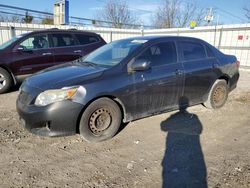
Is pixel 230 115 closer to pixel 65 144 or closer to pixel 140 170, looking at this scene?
pixel 140 170

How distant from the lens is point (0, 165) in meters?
3.00

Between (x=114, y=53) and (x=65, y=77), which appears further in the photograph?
(x=114, y=53)

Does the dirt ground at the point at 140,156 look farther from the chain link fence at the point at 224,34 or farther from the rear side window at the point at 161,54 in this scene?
the chain link fence at the point at 224,34

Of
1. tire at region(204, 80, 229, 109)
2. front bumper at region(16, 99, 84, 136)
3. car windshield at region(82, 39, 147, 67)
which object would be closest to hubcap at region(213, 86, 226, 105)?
tire at region(204, 80, 229, 109)

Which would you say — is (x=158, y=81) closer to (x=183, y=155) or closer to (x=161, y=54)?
(x=161, y=54)

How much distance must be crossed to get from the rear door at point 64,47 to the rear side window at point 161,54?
4.04 m

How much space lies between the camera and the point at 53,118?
10.7ft

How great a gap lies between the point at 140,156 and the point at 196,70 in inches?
89.9

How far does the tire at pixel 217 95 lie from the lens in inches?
202

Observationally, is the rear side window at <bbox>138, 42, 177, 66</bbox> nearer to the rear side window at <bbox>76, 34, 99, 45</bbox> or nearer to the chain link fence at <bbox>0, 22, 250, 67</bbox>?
the rear side window at <bbox>76, 34, 99, 45</bbox>

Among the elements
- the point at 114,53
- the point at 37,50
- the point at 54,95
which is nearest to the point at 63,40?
the point at 37,50

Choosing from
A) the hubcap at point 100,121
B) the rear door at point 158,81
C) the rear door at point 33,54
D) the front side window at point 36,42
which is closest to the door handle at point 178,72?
the rear door at point 158,81

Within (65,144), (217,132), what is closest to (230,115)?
(217,132)

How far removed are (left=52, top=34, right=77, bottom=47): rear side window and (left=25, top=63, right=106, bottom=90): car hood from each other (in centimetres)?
A: 366
